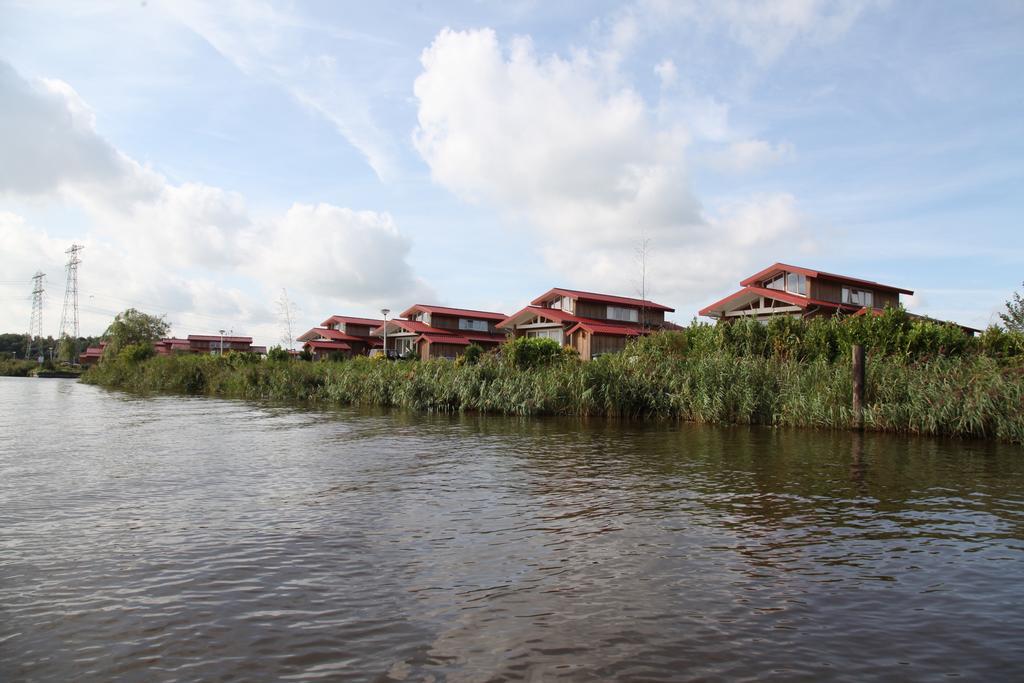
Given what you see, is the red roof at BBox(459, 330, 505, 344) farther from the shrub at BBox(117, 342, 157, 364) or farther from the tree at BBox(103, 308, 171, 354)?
the tree at BBox(103, 308, 171, 354)

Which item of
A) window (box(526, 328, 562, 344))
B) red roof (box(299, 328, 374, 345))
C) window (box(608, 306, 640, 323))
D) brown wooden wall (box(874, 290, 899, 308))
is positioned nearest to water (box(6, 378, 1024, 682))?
brown wooden wall (box(874, 290, 899, 308))

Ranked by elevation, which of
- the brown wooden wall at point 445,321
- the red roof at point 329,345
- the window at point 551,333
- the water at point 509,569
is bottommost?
the water at point 509,569

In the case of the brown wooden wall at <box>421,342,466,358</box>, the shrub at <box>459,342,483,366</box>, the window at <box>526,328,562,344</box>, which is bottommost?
the shrub at <box>459,342,483,366</box>

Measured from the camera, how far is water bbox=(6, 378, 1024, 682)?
4711mm

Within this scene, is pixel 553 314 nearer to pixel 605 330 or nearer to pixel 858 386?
A: pixel 605 330

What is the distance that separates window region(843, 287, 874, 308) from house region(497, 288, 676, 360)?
13.5 meters

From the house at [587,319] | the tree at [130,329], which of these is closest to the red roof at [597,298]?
the house at [587,319]

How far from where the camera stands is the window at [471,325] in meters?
69.4

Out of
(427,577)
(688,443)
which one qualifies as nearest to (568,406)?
(688,443)

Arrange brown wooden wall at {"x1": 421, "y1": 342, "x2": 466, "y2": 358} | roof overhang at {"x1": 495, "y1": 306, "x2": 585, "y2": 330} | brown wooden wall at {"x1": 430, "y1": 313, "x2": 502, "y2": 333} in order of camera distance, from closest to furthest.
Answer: roof overhang at {"x1": 495, "y1": 306, "x2": 585, "y2": 330} < brown wooden wall at {"x1": 421, "y1": 342, "x2": 466, "y2": 358} < brown wooden wall at {"x1": 430, "y1": 313, "x2": 502, "y2": 333}

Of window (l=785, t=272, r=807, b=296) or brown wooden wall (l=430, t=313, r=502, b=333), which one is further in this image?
brown wooden wall (l=430, t=313, r=502, b=333)

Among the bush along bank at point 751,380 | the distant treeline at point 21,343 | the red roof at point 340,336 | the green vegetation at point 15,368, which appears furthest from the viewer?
the distant treeline at point 21,343

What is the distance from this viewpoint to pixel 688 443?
56.0 feet

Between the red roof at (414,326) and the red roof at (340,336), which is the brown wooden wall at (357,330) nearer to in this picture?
the red roof at (340,336)
